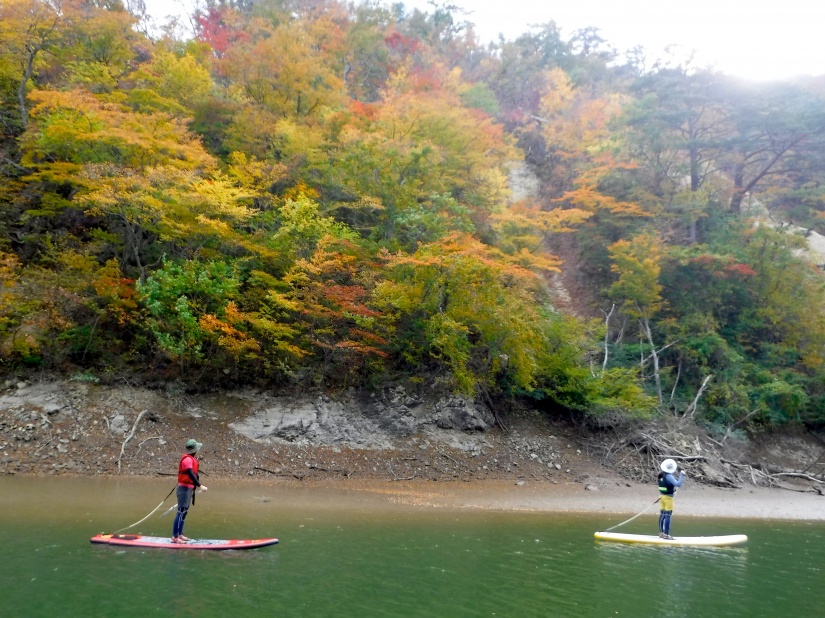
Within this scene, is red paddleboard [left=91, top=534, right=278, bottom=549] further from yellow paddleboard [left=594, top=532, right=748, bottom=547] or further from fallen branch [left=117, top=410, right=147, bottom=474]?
yellow paddleboard [left=594, top=532, right=748, bottom=547]

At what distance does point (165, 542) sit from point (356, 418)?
28.7 feet

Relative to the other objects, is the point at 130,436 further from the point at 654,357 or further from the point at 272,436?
the point at 654,357

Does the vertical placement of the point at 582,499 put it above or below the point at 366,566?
above

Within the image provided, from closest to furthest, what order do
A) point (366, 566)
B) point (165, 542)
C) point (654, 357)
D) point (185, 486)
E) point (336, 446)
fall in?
1. point (366, 566)
2. point (165, 542)
3. point (185, 486)
4. point (336, 446)
5. point (654, 357)

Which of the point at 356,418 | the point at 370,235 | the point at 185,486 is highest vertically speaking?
the point at 370,235

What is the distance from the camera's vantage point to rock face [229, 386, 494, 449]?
53.2 feet

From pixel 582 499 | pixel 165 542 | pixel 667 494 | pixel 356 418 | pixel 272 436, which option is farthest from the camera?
pixel 356 418

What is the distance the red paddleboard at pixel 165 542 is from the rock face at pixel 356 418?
7.16m

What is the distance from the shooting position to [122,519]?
1010 cm

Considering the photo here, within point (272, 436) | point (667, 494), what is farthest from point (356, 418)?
point (667, 494)

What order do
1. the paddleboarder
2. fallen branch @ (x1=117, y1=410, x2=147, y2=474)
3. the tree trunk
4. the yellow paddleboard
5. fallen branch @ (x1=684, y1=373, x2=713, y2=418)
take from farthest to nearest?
the tree trunk < fallen branch @ (x1=684, y1=373, x2=713, y2=418) < fallen branch @ (x1=117, y1=410, x2=147, y2=474) < the paddleboarder < the yellow paddleboard

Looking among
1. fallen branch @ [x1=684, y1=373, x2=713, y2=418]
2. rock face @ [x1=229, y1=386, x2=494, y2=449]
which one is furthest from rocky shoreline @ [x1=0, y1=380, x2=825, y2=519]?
fallen branch @ [x1=684, y1=373, x2=713, y2=418]

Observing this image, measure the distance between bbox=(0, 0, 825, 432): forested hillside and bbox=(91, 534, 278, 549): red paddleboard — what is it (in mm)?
7989

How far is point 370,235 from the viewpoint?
19438mm
